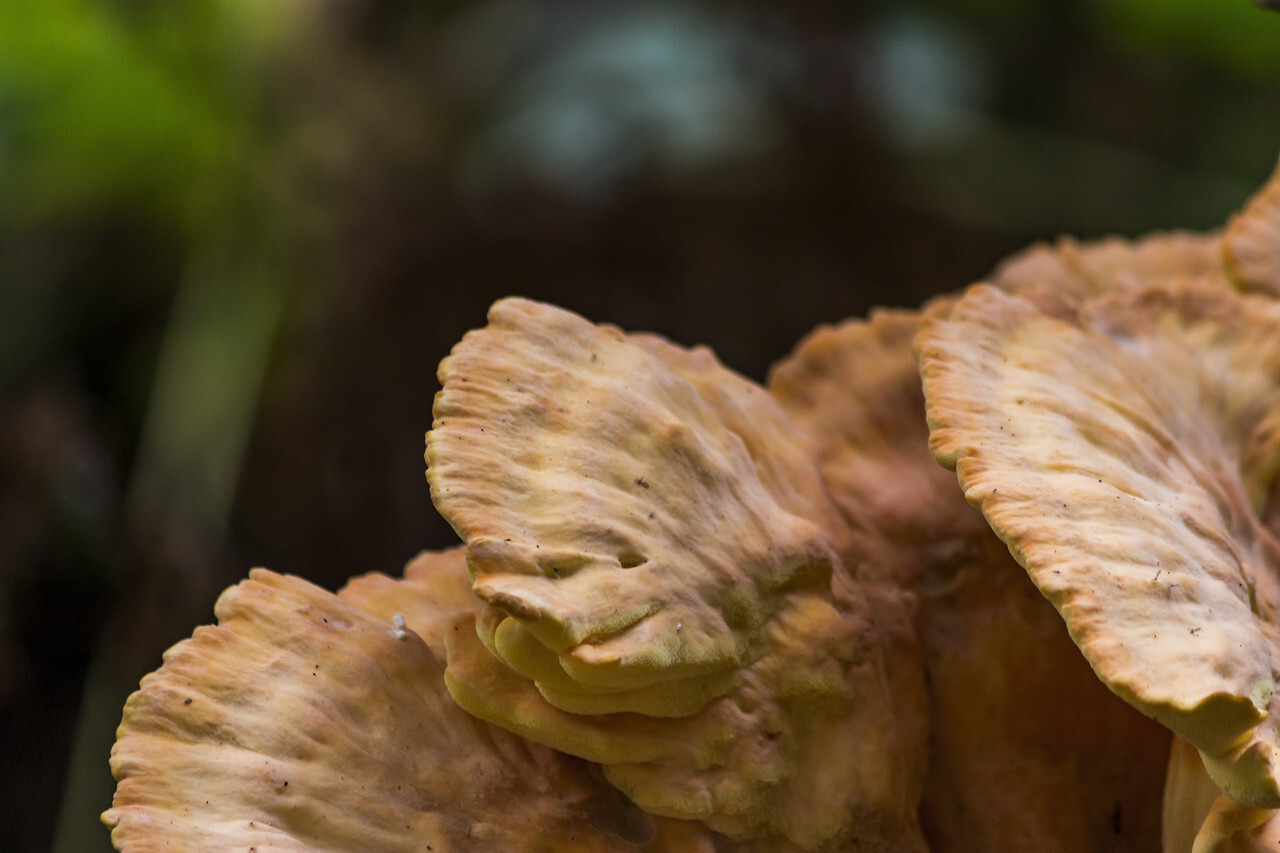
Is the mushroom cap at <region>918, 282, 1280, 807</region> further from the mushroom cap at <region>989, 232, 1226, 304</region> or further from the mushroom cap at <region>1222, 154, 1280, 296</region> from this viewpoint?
the mushroom cap at <region>989, 232, 1226, 304</region>

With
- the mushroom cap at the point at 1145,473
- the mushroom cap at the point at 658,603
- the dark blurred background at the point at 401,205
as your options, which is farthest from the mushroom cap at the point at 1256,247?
the dark blurred background at the point at 401,205

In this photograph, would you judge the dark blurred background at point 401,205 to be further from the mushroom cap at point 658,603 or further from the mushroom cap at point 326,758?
the mushroom cap at point 658,603

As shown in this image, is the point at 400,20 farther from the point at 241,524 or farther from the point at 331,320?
the point at 241,524

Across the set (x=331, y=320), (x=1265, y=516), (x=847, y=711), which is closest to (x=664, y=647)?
(x=847, y=711)

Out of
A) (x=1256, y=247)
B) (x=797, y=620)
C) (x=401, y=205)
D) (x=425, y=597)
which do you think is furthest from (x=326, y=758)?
(x=401, y=205)

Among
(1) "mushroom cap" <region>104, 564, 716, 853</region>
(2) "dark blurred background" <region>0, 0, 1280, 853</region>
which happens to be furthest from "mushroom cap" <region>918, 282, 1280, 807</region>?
(2) "dark blurred background" <region>0, 0, 1280, 853</region>

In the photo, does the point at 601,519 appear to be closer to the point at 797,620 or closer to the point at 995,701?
the point at 797,620
